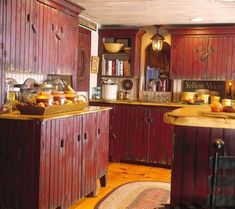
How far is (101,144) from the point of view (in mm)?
3973

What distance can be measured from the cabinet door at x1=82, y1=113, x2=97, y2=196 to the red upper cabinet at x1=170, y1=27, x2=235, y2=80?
2.39 meters

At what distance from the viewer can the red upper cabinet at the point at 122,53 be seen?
584cm

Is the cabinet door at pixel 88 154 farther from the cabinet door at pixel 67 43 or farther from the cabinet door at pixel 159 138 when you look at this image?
the cabinet door at pixel 159 138

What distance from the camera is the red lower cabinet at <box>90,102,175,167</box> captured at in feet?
17.6

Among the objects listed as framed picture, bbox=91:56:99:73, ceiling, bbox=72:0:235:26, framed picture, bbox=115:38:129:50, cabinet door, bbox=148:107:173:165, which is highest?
ceiling, bbox=72:0:235:26

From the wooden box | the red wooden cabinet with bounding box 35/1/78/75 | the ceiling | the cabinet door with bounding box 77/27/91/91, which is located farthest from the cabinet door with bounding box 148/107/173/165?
the wooden box

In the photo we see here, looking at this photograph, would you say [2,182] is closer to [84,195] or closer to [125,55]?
[84,195]

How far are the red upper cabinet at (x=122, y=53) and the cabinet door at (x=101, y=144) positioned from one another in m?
1.97

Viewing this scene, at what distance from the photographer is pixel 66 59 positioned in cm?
405

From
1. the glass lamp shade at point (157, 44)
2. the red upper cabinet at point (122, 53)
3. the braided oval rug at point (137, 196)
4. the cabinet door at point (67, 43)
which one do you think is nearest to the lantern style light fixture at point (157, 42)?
the glass lamp shade at point (157, 44)

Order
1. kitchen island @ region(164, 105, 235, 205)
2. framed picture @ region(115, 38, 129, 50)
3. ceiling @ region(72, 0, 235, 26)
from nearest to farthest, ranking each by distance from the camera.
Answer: kitchen island @ region(164, 105, 235, 205), ceiling @ region(72, 0, 235, 26), framed picture @ region(115, 38, 129, 50)

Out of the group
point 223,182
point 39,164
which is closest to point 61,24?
point 39,164

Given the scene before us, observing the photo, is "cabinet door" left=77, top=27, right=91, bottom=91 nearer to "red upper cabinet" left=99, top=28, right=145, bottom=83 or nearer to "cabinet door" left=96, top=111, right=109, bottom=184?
"red upper cabinet" left=99, top=28, right=145, bottom=83

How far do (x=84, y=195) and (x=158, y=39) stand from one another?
10.0ft
